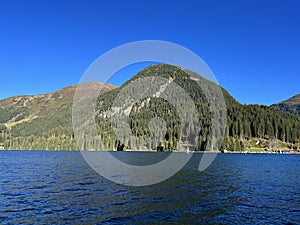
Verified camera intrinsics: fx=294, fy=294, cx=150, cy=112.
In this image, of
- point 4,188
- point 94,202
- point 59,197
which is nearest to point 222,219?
point 94,202

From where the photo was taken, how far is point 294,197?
48.0m

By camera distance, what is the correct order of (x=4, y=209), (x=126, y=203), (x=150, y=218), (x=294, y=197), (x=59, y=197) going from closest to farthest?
(x=150, y=218) → (x=4, y=209) → (x=126, y=203) → (x=59, y=197) → (x=294, y=197)

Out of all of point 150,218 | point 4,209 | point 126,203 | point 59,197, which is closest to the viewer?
point 150,218

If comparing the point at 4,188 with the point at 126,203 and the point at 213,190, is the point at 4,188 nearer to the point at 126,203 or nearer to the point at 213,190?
the point at 126,203

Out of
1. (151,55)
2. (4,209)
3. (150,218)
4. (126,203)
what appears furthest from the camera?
(151,55)

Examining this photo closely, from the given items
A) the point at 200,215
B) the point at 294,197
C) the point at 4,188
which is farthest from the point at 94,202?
the point at 294,197

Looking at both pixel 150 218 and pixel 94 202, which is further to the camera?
pixel 94 202

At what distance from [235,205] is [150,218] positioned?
1423cm

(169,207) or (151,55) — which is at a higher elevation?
(151,55)

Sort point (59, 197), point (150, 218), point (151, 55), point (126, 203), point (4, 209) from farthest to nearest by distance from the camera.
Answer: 1. point (151, 55)
2. point (59, 197)
3. point (126, 203)
4. point (4, 209)
5. point (150, 218)

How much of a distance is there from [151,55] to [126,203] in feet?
83.1

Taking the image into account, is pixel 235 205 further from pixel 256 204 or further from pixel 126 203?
pixel 126 203

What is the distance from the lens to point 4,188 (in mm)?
53125

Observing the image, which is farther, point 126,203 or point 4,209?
point 126,203
